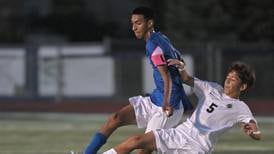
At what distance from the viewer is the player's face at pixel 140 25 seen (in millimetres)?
10375

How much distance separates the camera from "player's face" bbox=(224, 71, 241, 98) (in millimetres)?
9078

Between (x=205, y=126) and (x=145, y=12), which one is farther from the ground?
(x=145, y=12)

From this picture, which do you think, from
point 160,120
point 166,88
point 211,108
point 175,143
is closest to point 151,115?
point 160,120

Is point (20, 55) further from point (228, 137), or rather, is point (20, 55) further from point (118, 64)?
point (228, 137)

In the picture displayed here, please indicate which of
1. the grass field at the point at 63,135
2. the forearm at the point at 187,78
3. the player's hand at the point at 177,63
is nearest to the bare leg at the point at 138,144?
the forearm at the point at 187,78

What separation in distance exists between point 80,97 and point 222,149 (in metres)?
20.8

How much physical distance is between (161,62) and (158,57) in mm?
77

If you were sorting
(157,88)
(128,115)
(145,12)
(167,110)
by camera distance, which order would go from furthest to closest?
(128,115)
(157,88)
(145,12)
(167,110)

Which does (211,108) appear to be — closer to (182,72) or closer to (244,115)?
(244,115)

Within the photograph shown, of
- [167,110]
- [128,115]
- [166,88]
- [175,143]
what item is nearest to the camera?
[175,143]

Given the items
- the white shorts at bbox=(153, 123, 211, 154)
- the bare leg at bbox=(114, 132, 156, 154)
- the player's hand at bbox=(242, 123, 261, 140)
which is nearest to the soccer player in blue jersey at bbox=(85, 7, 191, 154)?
the white shorts at bbox=(153, 123, 211, 154)

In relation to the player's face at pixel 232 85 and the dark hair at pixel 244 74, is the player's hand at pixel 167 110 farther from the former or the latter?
the dark hair at pixel 244 74

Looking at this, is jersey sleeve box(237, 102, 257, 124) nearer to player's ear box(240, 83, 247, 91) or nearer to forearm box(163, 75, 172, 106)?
player's ear box(240, 83, 247, 91)

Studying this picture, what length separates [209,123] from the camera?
9.28m
